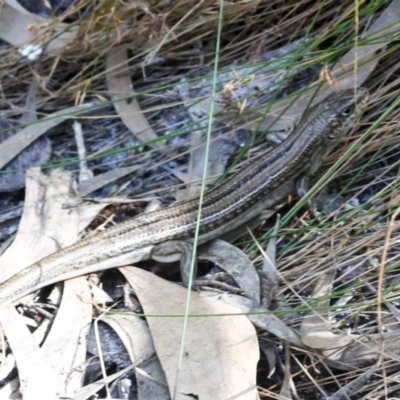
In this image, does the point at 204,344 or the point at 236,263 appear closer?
the point at 204,344

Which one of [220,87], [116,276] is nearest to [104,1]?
[220,87]

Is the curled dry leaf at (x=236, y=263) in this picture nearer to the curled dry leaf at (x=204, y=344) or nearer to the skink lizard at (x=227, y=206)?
the skink lizard at (x=227, y=206)

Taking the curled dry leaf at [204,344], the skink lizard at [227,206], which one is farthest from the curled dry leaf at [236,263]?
the curled dry leaf at [204,344]

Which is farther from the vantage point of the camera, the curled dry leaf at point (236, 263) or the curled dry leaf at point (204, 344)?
the curled dry leaf at point (236, 263)

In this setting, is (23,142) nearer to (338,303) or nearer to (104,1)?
(104,1)

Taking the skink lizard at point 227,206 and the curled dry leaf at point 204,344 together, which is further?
the skink lizard at point 227,206

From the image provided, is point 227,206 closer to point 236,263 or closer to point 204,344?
point 236,263

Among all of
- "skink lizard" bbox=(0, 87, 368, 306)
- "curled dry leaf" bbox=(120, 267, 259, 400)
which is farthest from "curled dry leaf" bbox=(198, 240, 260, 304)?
"curled dry leaf" bbox=(120, 267, 259, 400)

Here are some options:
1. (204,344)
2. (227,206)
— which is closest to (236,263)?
(227,206)

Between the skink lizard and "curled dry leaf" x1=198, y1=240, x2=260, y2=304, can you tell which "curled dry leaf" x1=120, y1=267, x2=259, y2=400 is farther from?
the skink lizard

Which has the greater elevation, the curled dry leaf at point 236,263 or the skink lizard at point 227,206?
the skink lizard at point 227,206

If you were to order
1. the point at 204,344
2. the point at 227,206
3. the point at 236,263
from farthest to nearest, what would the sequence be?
the point at 227,206, the point at 236,263, the point at 204,344

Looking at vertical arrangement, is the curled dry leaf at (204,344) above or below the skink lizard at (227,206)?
below

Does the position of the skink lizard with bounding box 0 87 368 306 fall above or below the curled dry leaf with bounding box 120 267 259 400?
above
